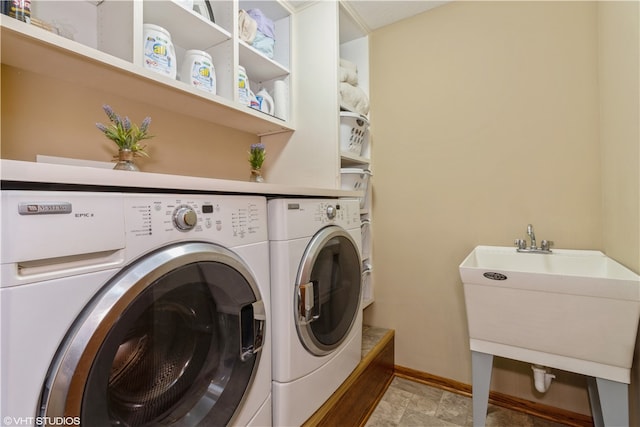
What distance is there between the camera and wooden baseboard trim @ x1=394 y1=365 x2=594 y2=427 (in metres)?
1.39

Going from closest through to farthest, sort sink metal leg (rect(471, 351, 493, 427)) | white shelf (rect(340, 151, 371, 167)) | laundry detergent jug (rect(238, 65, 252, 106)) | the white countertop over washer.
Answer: the white countertop over washer → sink metal leg (rect(471, 351, 493, 427)) → laundry detergent jug (rect(238, 65, 252, 106)) → white shelf (rect(340, 151, 371, 167))

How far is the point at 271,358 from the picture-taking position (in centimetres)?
94

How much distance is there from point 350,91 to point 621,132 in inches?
47.7

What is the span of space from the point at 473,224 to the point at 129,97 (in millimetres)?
1788

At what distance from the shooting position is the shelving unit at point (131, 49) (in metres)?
0.82

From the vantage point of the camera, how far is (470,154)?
162cm

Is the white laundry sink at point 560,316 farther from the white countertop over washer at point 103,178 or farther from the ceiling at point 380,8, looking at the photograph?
the ceiling at point 380,8

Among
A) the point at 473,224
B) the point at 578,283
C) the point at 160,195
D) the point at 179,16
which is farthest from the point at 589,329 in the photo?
the point at 179,16

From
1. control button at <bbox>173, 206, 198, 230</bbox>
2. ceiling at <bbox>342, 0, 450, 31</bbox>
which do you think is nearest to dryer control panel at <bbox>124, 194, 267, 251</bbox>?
control button at <bbox>173, 206, 198, 230</bbox>

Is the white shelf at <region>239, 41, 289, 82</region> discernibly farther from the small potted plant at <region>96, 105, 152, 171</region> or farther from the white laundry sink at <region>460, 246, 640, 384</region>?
the white laundry sink at <region>460, 246, 640, 384</region>

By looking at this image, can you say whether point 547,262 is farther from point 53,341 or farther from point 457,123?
point 53,341

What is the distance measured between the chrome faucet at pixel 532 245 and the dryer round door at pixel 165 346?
1.33m

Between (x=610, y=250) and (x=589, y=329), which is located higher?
(x=610, y=250)

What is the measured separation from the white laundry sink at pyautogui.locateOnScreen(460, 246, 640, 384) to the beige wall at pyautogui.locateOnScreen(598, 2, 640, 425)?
0.38 ft
